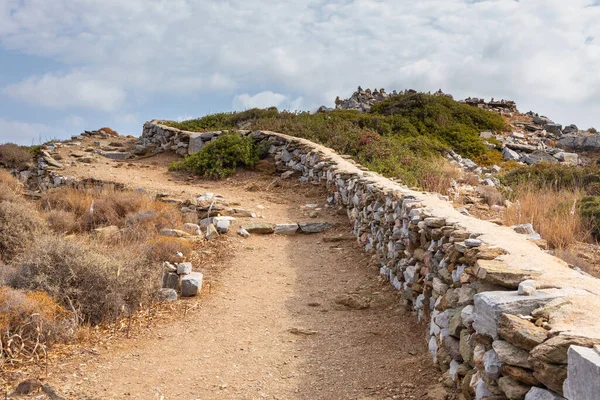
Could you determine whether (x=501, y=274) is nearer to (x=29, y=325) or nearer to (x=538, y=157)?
(x=29, y=325)

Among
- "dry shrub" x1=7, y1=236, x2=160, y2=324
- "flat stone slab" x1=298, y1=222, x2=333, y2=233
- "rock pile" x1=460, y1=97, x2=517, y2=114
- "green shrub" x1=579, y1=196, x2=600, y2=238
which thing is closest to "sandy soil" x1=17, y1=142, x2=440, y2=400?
"dry shrub" x1=7, y1=236, x2=160, y2=324

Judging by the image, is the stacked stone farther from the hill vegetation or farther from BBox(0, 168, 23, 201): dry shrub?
BBox(0, 168, 23, 201): dry shrub

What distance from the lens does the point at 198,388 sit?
4.40 m

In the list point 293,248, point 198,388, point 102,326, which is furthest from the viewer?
point 293,248

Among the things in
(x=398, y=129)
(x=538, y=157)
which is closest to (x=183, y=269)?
(x=398, y=129)

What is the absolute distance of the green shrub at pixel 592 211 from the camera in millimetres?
8164

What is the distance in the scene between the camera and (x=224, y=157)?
1462 centimetres

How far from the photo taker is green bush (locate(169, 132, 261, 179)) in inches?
563

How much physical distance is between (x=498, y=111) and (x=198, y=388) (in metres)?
30.4

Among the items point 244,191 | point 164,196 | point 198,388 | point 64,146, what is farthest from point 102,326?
point 64,146

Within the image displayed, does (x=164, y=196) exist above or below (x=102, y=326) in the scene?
above

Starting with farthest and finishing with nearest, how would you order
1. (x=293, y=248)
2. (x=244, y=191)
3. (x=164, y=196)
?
(x=244, y=191) → (x=164, y=196) → (x=293, y=248)

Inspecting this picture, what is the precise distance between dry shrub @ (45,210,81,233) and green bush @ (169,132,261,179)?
486cm

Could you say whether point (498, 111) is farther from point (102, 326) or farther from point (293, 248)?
point (102, 326)
